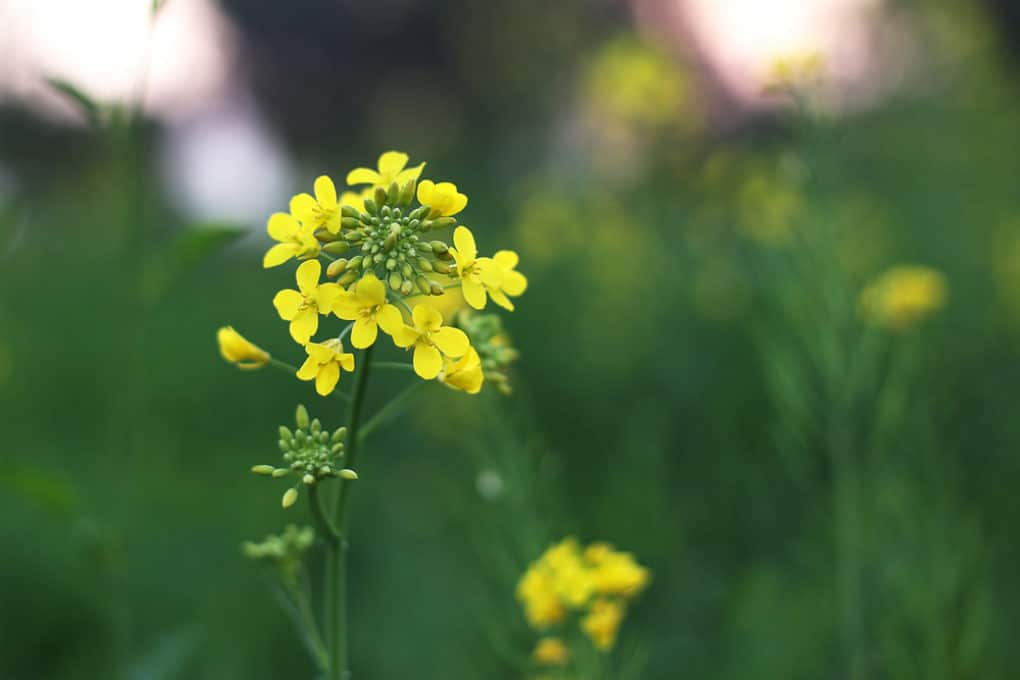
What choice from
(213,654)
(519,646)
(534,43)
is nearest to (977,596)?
(519,646)

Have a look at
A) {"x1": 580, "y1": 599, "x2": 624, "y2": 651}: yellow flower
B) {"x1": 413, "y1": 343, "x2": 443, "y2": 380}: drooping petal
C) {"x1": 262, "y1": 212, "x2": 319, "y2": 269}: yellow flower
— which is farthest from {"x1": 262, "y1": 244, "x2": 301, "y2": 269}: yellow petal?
{"x1": 580, "y1": 599, "x2": 624, "y2": 651}: yellow flower

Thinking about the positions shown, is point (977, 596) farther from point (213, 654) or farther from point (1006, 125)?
point (1006, 125)

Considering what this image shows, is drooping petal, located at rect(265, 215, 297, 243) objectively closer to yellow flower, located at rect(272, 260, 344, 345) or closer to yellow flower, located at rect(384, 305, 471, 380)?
yellow flower, located at rect(272, 260, 344, 345)

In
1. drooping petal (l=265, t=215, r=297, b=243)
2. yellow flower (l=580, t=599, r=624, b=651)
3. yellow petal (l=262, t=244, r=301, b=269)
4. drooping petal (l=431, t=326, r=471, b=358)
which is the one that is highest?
drooping petal (l=265, t=215, r=297, b=243)

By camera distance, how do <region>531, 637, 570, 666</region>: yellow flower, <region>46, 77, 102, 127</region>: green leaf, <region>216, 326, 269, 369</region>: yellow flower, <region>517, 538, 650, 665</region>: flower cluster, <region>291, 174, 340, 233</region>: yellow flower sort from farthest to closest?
1. <region>46, 77, 102, 127</region>: green leaf
2. <region>531, 637, 570, 666</region>: yellow flower
3. <region>517, 538, 650, 665</region>: flower cluster
4. <region>216, 326, 269, 369</region>: yellow flower
5. <region>291, 174, 340, 233</region>: yellow flower

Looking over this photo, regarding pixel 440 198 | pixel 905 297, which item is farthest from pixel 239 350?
pixel 905 297

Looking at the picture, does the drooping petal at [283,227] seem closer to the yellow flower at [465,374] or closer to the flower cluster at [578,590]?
the yellow flower at [465,374]

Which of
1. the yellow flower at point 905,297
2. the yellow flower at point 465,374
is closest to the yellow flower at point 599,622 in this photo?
the yellow flower at point 465,374
